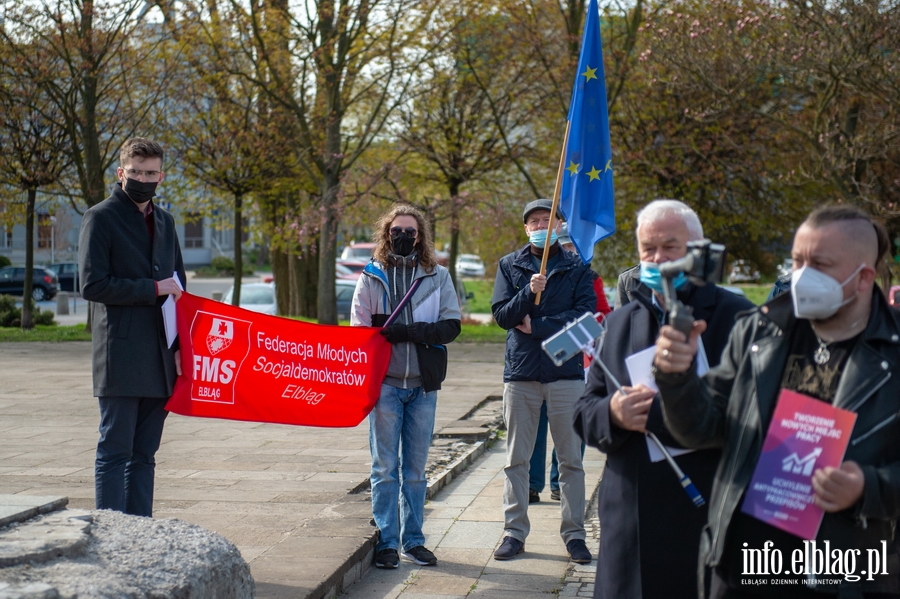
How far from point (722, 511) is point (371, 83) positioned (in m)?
21.1

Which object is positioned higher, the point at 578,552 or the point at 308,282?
the point at 308,282

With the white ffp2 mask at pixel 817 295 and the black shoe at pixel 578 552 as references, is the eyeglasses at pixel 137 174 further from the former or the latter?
the white ffp2 mask at pixel 817 295

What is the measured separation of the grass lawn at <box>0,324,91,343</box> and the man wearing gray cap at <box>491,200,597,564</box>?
1635 cm

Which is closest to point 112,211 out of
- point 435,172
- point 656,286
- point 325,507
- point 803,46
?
point 325,507

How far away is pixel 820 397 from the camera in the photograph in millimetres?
2738

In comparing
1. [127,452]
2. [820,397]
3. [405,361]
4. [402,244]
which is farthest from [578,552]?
[820,397]

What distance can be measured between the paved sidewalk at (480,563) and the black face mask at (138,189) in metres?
2.31

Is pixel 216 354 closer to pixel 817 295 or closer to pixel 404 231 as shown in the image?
pixel 404 231

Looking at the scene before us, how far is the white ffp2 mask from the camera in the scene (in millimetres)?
2676

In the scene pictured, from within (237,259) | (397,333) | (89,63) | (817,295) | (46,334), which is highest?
(89,63)

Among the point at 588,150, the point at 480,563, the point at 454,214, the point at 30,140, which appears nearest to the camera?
the point at 480,563

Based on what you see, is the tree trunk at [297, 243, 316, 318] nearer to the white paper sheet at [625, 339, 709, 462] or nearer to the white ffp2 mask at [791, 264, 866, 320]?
the white paper sheet at [625, 339, 709, 462]

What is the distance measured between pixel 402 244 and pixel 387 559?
181cm

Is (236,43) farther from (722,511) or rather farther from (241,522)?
(722,511)
